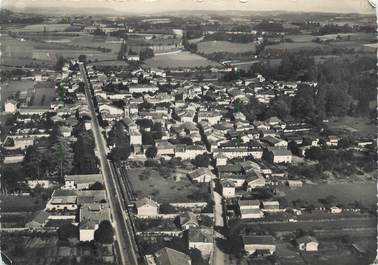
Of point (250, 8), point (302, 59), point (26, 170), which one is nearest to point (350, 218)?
point (250, 8)

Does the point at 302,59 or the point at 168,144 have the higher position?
the point at 302,59

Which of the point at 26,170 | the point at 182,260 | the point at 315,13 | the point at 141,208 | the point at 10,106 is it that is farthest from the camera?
the point at 10,106

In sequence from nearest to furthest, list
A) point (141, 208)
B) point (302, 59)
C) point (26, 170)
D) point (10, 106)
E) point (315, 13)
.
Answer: point (141, 208) < point (315, 13) < point (26, 170) < point (10, 106) < point (302, 59)

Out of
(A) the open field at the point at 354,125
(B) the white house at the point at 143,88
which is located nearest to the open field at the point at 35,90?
(B) the white house at the point at 143,88

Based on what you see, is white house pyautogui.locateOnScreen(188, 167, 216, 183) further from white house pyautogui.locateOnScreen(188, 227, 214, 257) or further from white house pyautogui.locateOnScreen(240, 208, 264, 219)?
white house pyautogui.locateOnScreen(188, 227, 214, 257)

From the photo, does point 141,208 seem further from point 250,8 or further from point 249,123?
point 249,123

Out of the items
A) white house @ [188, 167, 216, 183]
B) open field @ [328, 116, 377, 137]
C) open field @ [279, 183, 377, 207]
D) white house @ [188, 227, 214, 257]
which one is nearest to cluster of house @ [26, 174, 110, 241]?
white house @ [188, 227, 214, 257]

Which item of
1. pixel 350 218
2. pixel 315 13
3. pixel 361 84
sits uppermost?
pixel 315 13

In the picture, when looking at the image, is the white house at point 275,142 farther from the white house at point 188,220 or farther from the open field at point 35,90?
the open field at point 35,90

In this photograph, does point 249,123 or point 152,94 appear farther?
point 152,94
